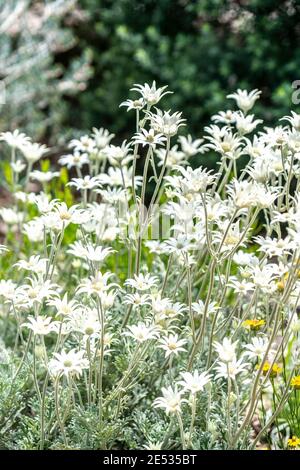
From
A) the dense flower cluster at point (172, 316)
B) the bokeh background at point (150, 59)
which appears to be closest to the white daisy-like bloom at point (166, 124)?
the dense flower cluster at point (172, 316)

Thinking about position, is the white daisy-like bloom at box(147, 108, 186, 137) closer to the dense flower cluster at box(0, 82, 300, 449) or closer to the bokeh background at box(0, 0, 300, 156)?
the dense flower cluster at box(0, 82, 300, 449)

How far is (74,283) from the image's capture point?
332cm

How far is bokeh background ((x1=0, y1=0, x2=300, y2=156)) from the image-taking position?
4.60 meters

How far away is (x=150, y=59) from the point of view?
16.1 feet

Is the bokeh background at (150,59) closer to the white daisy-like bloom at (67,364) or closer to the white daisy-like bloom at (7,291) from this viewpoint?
the white daisy-like bloom at (7,291)

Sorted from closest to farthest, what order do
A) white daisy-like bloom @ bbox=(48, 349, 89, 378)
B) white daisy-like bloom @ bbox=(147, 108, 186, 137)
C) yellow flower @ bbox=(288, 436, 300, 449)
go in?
white daisy-like bloom @ bbox=(48, 349, 89, 378), white daisy-like bloom @ bbox=(147, 108, 186, 137), yellow flower @ bbox=(288, 436, 300, 449)

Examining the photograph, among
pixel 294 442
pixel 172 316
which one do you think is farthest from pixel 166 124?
pixel 294 442

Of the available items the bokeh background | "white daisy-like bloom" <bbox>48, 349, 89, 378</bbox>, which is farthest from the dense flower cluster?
the bokeh background

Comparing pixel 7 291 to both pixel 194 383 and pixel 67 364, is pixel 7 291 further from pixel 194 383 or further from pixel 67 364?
pixel 194 383

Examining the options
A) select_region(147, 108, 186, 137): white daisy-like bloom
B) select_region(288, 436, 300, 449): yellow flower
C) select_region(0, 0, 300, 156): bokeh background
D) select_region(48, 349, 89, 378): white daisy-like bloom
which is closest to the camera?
select_region(48, 349, 89, 378): white daisy-like bloom

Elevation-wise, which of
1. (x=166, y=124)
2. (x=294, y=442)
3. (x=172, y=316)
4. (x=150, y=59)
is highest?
(x=150, y=59)

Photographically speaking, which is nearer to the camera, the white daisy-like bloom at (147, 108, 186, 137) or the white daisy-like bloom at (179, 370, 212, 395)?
the white daisy-like bloom at (179, 370, 212, 395)

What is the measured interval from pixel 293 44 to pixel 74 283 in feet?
6.92

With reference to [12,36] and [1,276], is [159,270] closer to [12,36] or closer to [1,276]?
[1,276]
